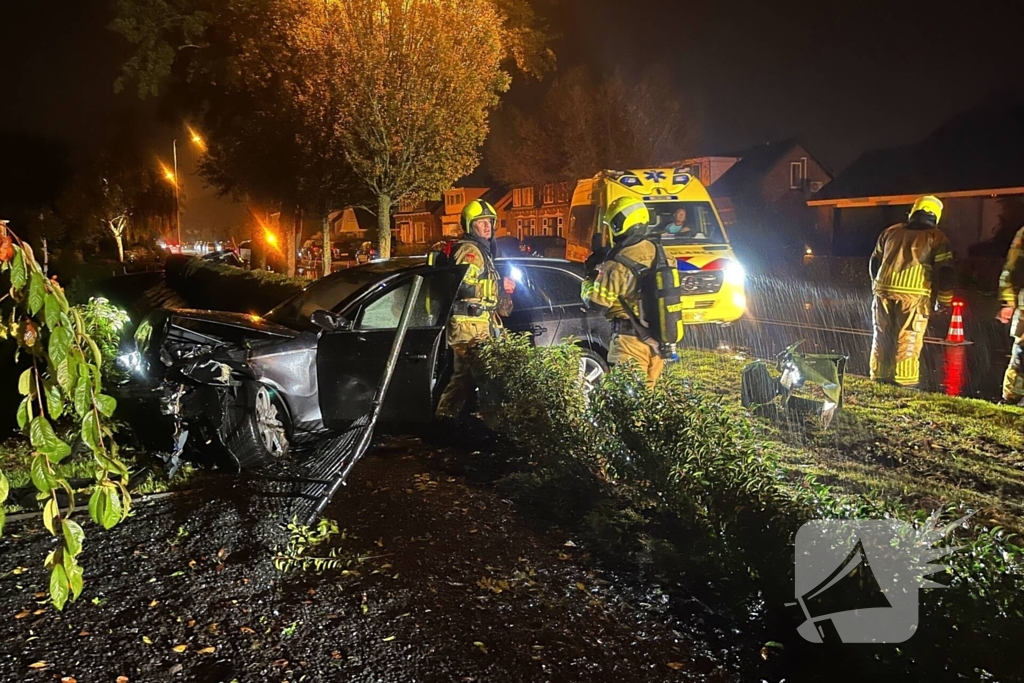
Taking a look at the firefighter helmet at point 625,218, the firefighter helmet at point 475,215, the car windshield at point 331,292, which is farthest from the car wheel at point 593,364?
the car windshield at point 331,292

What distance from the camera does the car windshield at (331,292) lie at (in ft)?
22.2

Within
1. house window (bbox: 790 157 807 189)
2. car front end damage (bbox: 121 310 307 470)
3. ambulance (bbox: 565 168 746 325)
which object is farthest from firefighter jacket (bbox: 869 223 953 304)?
house window (bbox: 790 157 807 189)

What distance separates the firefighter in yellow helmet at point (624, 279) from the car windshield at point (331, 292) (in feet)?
5.75

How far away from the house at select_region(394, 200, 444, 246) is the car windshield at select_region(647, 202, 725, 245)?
207ft

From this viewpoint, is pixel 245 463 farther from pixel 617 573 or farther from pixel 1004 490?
pixel 1004 490

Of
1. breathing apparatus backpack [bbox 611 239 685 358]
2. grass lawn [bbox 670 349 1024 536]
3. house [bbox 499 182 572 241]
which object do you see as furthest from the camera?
house [bbox 499 182 572 241]

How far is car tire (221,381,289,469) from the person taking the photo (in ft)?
18.9

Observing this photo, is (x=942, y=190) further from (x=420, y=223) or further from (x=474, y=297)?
(x=420, y=223)

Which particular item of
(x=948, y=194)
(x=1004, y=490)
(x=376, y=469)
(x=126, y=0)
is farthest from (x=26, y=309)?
(x=948, y=194)

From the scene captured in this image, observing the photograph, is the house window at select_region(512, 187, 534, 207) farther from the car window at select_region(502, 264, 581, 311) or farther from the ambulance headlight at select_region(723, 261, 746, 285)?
the car window at select_region(502, 264, 581, 311)

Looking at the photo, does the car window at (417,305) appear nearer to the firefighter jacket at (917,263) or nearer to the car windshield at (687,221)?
the firefighter jacket at (917,263)

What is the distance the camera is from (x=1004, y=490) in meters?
4.95

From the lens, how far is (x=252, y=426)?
584 centimetres

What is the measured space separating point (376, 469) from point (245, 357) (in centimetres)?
113
